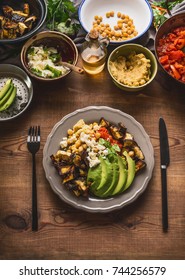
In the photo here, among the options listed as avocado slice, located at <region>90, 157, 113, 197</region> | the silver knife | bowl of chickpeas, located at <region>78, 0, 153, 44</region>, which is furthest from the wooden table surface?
bowl of chickpeas, located at <region>78, 0, 153, 44</region>

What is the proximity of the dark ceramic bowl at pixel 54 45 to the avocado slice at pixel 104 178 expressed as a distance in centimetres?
55

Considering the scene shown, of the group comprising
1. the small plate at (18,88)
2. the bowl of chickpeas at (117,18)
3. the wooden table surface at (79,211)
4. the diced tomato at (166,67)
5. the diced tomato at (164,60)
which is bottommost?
the wooden table surface at (79,211)

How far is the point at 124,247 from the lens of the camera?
6.86ft

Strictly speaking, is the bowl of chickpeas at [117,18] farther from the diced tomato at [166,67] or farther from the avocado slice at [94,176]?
the avocado slice at [94,176]

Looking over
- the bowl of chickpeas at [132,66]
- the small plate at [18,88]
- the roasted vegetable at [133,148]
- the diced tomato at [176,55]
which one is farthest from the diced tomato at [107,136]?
the diced tomato at [176,55]

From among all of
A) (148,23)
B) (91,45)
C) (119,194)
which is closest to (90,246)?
(119,194)

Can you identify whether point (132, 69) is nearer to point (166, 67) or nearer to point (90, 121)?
point (166, 67)

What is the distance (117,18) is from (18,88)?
737 millimetres

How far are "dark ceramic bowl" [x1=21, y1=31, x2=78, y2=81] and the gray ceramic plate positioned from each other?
25cm

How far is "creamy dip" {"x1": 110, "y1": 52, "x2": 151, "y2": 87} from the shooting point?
232 centimetres

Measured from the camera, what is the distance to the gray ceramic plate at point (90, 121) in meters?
2.10

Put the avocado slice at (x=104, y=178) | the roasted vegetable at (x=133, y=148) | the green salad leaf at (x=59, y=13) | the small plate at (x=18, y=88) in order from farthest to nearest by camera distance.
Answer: the green salad leaf at (x=59, y=13) < the small plate at (x=18, y=88) < the roasted vegetable at (x=133, y=148) < the avocado slice at (x=104, y=178)
